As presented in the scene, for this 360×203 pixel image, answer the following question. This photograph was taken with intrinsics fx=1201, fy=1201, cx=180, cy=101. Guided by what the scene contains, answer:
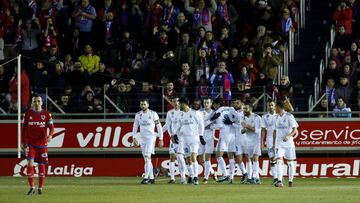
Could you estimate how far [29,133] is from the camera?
94.1 ft

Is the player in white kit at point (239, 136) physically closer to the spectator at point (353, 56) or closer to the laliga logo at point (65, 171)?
the spectator at point (353, 56)

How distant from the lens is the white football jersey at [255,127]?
3403cm

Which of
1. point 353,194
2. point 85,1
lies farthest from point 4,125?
point 353,194

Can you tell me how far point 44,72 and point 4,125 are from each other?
91.2 inches

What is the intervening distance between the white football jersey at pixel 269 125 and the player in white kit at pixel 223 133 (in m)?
1.65

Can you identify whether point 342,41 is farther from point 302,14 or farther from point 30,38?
point 30,38

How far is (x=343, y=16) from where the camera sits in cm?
3859

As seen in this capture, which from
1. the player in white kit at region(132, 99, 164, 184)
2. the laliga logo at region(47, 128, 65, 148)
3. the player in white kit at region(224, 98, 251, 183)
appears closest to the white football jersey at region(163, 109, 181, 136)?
the player in white kit at region(132, 99, 164, 184)

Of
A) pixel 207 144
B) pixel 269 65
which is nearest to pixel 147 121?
pixel 207 144

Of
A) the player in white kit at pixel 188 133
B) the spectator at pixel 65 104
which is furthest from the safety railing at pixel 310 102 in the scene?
the spectator at pixel 65 104

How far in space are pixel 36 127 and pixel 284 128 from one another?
22.5ft

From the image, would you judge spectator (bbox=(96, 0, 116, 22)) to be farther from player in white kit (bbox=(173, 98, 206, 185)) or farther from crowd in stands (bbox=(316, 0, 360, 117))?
player in white kit (bbox=(173, 98, 206, 185))

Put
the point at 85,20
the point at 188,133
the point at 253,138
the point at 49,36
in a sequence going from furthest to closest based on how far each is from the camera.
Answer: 1. the point at 85,20
2. the point at 49,36
3. the point at 253,138
4. the point at 188,133

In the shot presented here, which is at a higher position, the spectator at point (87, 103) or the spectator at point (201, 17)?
the spectator at point (201, 17)
